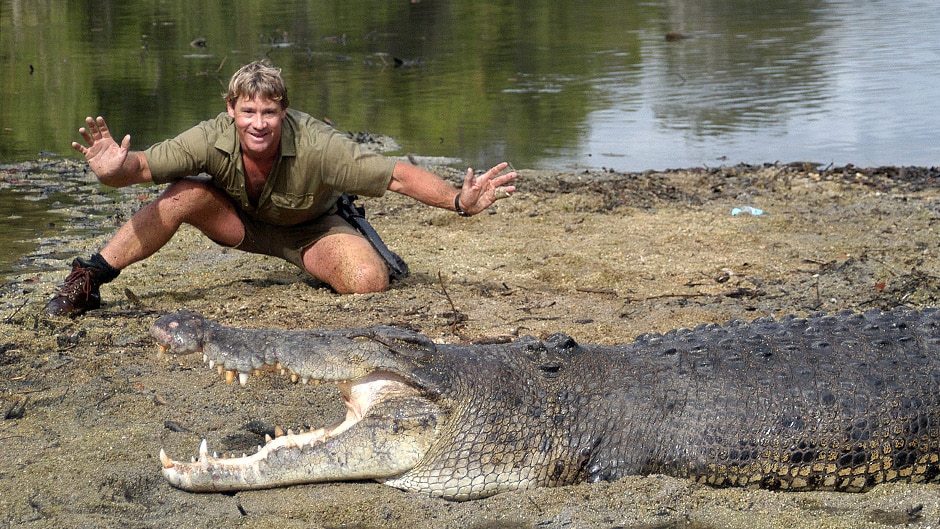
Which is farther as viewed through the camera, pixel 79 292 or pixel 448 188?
pixel 448 188

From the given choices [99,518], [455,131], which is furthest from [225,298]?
[455,131]

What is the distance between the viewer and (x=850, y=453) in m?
3.16

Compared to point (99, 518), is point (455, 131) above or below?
above

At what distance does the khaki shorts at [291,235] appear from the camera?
5.31 m

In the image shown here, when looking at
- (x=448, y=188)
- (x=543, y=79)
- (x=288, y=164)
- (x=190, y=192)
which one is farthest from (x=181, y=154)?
(x=543, y=79)

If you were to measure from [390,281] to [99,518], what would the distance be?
2624 mm

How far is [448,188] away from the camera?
4.89 meters

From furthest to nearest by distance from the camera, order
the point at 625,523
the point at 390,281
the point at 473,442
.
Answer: the point at 390,281 < the point at 473,442 < the point at 625,523

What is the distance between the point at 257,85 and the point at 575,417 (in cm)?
238

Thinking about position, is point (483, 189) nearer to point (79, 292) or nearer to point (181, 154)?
point (181, 154)

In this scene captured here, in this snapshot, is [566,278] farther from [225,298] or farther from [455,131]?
[455,131]

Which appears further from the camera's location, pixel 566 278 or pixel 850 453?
pixel 566 278

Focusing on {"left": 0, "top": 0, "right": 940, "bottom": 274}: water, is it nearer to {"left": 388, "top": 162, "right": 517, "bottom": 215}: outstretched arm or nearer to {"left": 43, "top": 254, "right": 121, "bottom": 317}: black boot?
{"left": 43, "top": 254, "right": 121, "bottom": 317}: black boot

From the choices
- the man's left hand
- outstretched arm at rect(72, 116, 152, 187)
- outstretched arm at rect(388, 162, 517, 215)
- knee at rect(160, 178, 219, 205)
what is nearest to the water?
knee at rect(160, 178, 219, 205)
